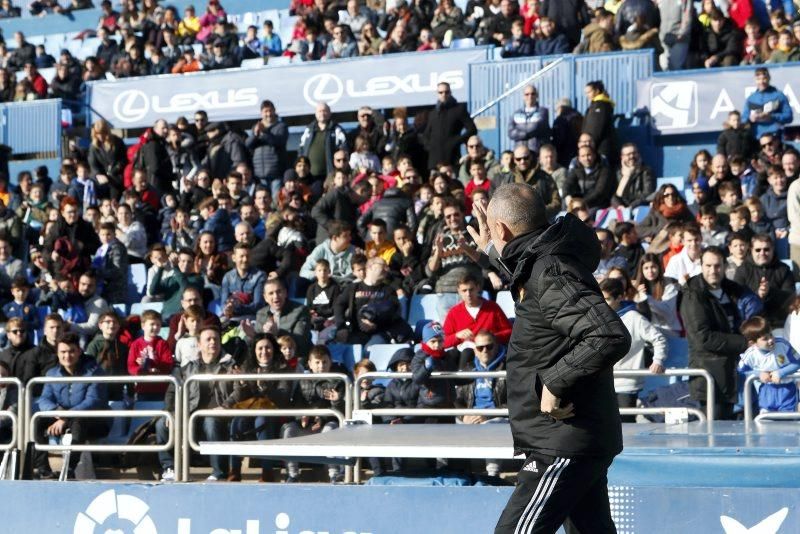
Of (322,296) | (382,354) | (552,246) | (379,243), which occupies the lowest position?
(382,354)

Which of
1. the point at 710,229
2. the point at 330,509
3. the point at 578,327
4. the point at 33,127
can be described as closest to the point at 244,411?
the point at 330,509

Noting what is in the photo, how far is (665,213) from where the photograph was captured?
12688 mm

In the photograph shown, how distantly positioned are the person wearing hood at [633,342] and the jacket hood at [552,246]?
14.5ft

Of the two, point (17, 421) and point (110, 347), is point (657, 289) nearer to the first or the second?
point (110, 347)

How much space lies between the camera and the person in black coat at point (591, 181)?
13.6m

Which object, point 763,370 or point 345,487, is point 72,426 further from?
point 763,370

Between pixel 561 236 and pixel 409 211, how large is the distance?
888 centimetres

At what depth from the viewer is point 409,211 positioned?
13.8 meters

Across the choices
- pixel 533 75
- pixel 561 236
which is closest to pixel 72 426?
pixel 561 236

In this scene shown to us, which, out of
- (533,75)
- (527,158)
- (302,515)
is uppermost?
(533,75)

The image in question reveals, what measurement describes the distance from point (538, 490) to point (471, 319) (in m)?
5.54

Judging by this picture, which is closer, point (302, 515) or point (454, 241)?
point (302, 515)

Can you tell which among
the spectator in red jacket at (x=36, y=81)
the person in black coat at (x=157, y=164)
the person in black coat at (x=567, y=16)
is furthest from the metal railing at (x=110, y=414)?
the spectator in red jacket at (x=36, y=81)

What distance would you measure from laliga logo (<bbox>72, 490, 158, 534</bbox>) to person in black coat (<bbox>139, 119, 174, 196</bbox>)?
954 cm
